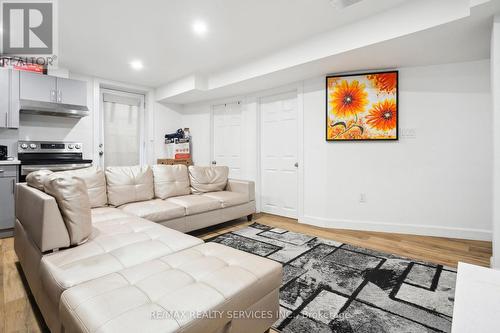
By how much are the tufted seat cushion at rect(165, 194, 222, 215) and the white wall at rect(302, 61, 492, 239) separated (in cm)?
155

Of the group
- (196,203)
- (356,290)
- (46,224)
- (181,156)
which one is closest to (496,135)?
(356,290)

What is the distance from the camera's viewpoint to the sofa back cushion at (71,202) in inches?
62.7

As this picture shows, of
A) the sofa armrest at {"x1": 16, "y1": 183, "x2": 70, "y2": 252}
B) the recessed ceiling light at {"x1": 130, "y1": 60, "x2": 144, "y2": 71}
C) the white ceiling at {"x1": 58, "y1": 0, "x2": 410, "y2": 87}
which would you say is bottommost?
the sofa armrest at {"x1": 16, "y1": 183, "x2": 70, "y2": 252}

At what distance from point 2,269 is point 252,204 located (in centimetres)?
283

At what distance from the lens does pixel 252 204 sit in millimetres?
3967

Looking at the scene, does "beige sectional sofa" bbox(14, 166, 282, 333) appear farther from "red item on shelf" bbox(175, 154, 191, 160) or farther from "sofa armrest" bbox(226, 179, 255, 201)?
"red item on shelf" bbox(175, 154, 191, 160)

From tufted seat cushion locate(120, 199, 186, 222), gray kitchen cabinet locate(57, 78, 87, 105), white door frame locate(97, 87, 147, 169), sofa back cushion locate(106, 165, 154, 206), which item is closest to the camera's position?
tufted seat cushion locate(120, 199, 186, 222)

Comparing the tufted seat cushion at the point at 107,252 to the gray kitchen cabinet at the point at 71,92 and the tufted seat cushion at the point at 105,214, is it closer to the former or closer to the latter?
the tufted seat cushion at the point at 105,214

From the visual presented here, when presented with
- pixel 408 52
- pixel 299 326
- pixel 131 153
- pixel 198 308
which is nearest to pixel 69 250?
pixel 198 308

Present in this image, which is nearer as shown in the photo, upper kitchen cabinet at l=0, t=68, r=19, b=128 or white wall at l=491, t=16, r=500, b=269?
white wall at l=491, t=16, r=500, b=269

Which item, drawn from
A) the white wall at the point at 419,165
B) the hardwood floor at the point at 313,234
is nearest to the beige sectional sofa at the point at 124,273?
the hardwood floor at the point at 313,234

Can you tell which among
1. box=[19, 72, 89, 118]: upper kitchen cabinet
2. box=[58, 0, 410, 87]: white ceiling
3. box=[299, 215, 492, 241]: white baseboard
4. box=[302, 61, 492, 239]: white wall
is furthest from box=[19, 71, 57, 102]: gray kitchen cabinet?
box=[299, 215, 492, 241]: white baseboard

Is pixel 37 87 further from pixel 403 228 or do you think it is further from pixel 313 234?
pixel 403 228

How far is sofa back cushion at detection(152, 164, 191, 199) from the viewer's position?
10.9 ft
